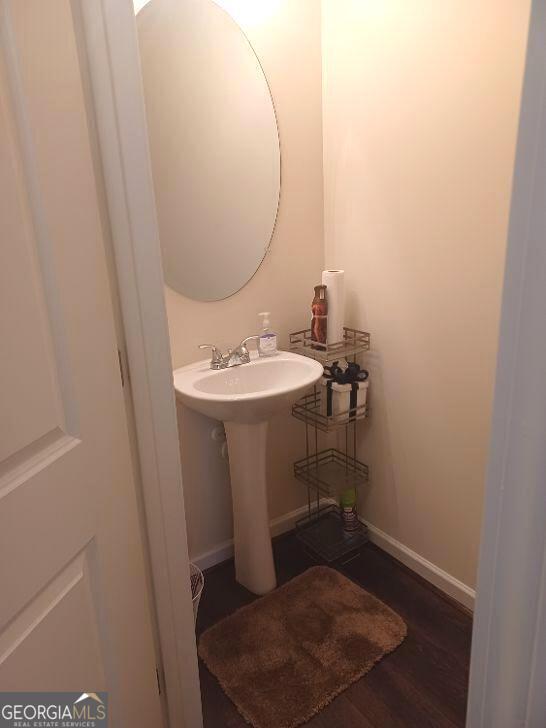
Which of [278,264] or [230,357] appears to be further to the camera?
[278,264]

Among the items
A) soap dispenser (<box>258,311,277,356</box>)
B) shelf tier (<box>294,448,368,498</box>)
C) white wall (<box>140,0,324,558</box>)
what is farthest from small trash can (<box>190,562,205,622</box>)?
soap dispenser (<box>258,311,277,356</box>)

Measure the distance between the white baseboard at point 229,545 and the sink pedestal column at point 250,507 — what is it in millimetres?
133

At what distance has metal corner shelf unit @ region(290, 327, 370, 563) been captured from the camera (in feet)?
6.57

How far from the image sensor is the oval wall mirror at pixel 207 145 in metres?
1.64

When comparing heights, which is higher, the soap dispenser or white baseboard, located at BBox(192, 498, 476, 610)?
the soap dispenser

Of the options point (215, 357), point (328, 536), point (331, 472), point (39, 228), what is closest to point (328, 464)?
point (331, 472)

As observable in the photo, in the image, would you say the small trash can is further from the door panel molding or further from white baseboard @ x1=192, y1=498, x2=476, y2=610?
the door panel molding

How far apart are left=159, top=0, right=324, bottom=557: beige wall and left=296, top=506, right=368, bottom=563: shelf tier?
0.31m

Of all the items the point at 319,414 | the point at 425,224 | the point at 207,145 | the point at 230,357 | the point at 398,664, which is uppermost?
the point at 207,145

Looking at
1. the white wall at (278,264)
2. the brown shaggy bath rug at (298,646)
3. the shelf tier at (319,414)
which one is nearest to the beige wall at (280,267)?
the white wall at (278,264)

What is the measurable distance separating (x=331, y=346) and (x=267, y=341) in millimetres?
248

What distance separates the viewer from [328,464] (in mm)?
2320

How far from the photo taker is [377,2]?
1684 millimetres

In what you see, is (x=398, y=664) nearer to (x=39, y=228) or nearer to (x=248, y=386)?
(x=248, y=386)
